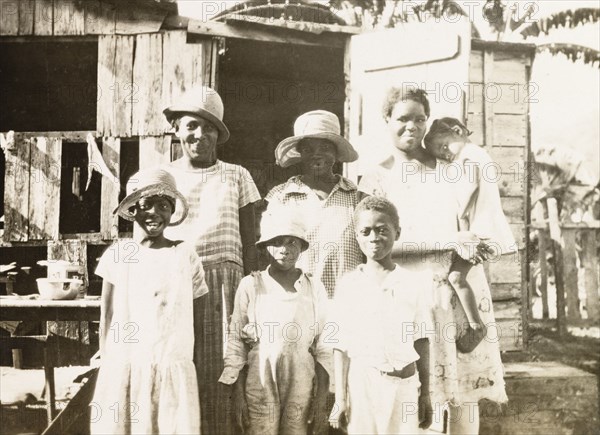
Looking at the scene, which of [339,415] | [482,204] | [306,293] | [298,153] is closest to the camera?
[339,415]

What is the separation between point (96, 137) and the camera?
4.62m

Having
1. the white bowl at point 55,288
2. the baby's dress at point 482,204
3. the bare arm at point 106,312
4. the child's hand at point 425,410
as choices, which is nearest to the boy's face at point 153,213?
the bare arm at point 106,312

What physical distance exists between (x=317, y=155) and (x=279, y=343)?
1014 millimetres

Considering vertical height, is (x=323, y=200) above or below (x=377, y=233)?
above

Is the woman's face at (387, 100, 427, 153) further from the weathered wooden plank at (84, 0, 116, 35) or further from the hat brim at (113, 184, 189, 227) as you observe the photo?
the weathered wooden plank at (84, 0, 116, 35)

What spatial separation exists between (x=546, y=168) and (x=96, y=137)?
686 cm

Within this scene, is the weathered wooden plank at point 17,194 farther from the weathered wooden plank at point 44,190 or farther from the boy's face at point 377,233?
the boy's face at point 377,233

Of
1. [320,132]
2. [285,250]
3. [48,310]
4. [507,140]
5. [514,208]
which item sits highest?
[507,140]

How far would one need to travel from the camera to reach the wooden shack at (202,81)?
426cm

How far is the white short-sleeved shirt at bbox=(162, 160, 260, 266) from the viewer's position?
2.92 metres

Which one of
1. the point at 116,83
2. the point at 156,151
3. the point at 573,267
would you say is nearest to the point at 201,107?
the point at 156,151

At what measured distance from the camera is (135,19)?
15.1 ft

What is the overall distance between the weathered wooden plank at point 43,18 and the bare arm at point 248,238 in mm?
2624

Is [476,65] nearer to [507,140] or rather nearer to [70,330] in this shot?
[507,140]
